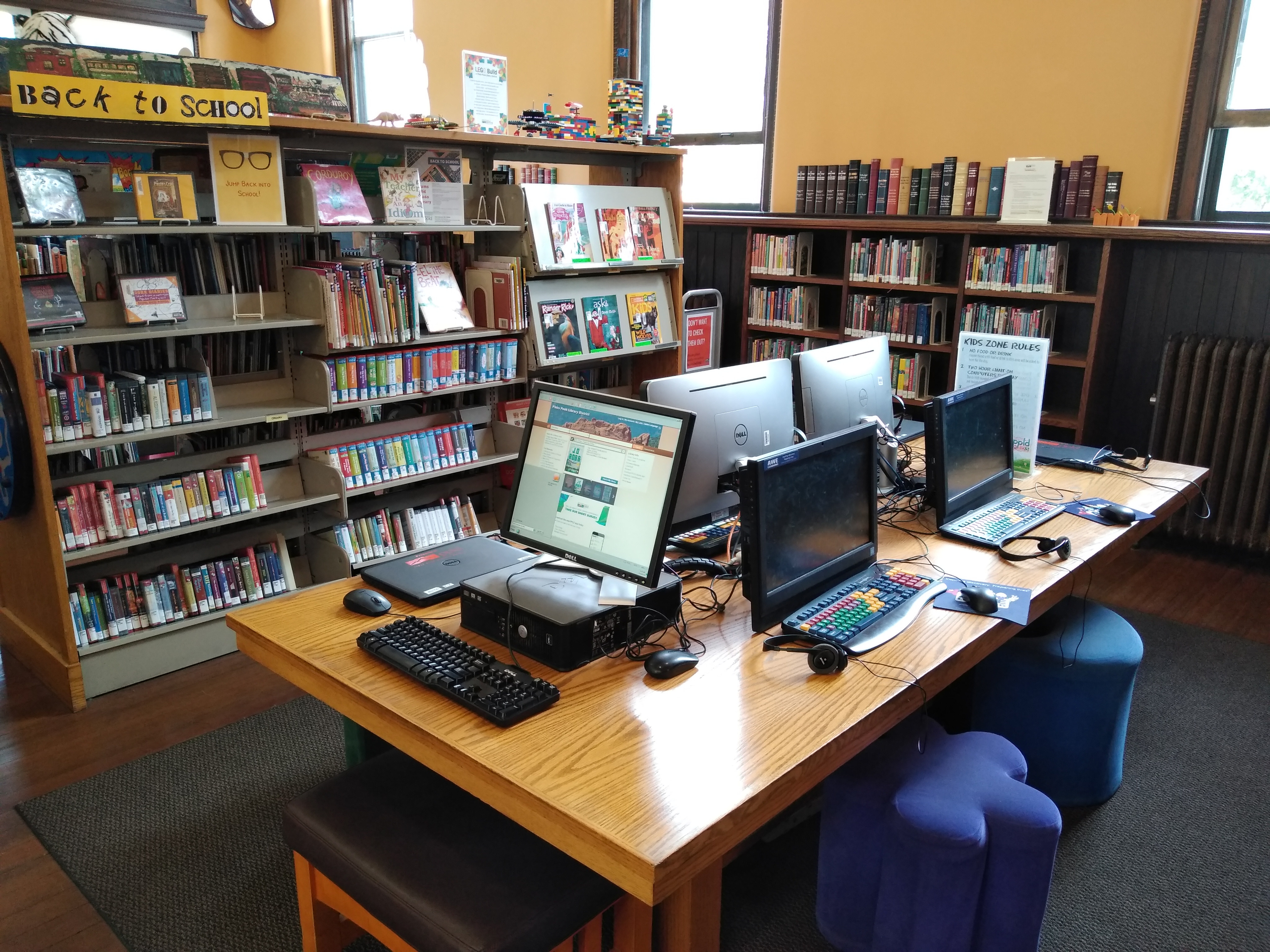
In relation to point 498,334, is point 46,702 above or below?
below

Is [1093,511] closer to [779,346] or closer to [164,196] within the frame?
[164,196]

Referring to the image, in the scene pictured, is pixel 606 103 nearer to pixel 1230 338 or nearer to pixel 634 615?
pixel 1230 338

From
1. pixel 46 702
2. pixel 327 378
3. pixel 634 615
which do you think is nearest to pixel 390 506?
pixel 327 378

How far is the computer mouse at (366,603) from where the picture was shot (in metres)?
1.95

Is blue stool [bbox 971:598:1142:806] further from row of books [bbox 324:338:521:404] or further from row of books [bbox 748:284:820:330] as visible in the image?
row of books [bbox 748:284:820:330]

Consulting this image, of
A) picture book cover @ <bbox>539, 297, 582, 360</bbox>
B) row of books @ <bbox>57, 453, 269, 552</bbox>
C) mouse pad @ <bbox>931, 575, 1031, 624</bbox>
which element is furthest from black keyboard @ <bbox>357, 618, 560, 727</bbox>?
picture book cover @ <bbox>539, 297, 582, 360</bbox>

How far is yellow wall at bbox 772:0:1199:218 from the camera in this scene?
14.3 ft

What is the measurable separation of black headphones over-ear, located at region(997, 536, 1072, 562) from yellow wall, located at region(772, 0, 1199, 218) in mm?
2865

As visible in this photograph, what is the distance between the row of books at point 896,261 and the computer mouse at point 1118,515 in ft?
8.33

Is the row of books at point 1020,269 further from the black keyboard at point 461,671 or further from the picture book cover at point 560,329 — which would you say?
the black keyboard at point 461,671

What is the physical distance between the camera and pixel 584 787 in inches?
53.9

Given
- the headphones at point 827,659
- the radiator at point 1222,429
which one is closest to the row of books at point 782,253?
the radiator at point 1222,429

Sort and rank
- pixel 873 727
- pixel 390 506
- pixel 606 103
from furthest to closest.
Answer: pixel 606 103
pixel 390 506
pixel 873 727

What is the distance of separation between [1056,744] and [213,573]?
2720mm
